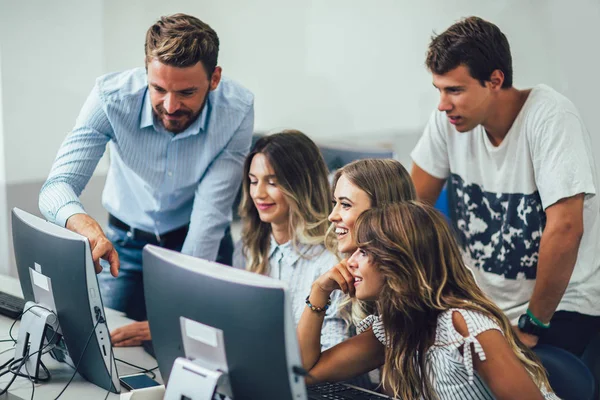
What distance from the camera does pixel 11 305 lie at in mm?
2250

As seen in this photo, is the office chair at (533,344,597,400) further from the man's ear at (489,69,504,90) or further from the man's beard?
the man's beard

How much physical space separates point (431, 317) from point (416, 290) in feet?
0.22

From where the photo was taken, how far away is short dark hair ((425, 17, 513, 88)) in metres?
Answer: 2.07

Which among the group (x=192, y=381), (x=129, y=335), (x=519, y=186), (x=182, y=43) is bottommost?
(x=129, y=335)

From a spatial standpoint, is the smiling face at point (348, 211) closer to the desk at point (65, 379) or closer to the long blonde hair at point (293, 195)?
the long blonde hair at point (293, 195)

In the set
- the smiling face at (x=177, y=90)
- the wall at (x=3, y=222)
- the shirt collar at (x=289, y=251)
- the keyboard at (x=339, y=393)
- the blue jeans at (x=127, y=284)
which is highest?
the smiling face at (x=177, y=90)

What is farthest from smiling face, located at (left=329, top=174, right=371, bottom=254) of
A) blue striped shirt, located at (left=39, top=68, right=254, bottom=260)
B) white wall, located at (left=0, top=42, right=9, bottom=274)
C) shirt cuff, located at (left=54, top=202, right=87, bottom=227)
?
white wall, located at (left=0, top=42, right=9, bottom=274)

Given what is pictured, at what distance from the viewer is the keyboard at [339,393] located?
1535 millimetres

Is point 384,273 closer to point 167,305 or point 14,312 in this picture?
point 167,305

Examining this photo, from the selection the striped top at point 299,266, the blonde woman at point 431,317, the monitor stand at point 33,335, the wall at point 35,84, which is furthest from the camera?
the wall at point 35,84

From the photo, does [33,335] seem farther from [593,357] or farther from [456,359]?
[593,357]

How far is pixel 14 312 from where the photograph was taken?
219cm

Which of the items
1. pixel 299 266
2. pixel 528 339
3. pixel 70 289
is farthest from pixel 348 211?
pixel 70 289

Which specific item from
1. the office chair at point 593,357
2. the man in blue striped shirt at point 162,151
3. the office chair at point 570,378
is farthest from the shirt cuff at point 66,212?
the office chair at point 593,357
